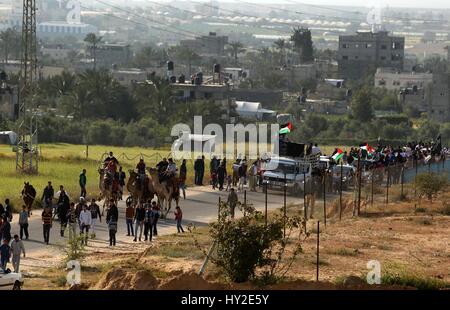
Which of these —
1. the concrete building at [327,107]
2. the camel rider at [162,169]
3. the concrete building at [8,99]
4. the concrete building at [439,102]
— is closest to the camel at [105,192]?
the camel rider at [162,169]

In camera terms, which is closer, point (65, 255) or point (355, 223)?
point (65, 255)

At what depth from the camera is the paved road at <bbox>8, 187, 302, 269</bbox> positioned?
92.9 ft

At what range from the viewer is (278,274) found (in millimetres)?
24188

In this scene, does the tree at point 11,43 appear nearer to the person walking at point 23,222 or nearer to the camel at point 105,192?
the camel at point 105,192

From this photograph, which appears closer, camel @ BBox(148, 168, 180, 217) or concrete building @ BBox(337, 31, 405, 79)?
camel @ BBox(148, 168, 180, 217)

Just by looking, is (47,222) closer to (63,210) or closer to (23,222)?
(23,222)

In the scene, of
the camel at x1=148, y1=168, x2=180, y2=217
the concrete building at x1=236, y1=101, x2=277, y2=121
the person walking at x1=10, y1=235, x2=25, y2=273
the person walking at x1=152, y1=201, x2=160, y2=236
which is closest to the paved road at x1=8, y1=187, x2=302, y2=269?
the camel at x1=148, y1=168, x2=180, y2=217

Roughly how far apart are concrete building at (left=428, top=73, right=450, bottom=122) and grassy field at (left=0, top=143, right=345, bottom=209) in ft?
194

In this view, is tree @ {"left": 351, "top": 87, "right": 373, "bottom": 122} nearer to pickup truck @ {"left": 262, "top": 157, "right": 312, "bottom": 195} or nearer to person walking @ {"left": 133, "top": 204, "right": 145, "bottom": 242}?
pickup truck @ {"left": 262, "top": 157, "right": 312, "bottom": 195}

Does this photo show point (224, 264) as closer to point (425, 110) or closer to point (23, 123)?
point (23, 123)

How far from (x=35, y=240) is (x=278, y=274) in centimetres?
727

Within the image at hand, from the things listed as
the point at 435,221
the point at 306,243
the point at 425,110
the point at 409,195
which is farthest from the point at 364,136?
the point at 306,243

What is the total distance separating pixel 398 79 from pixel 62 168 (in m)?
104

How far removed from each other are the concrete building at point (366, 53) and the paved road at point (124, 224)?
421 ft
